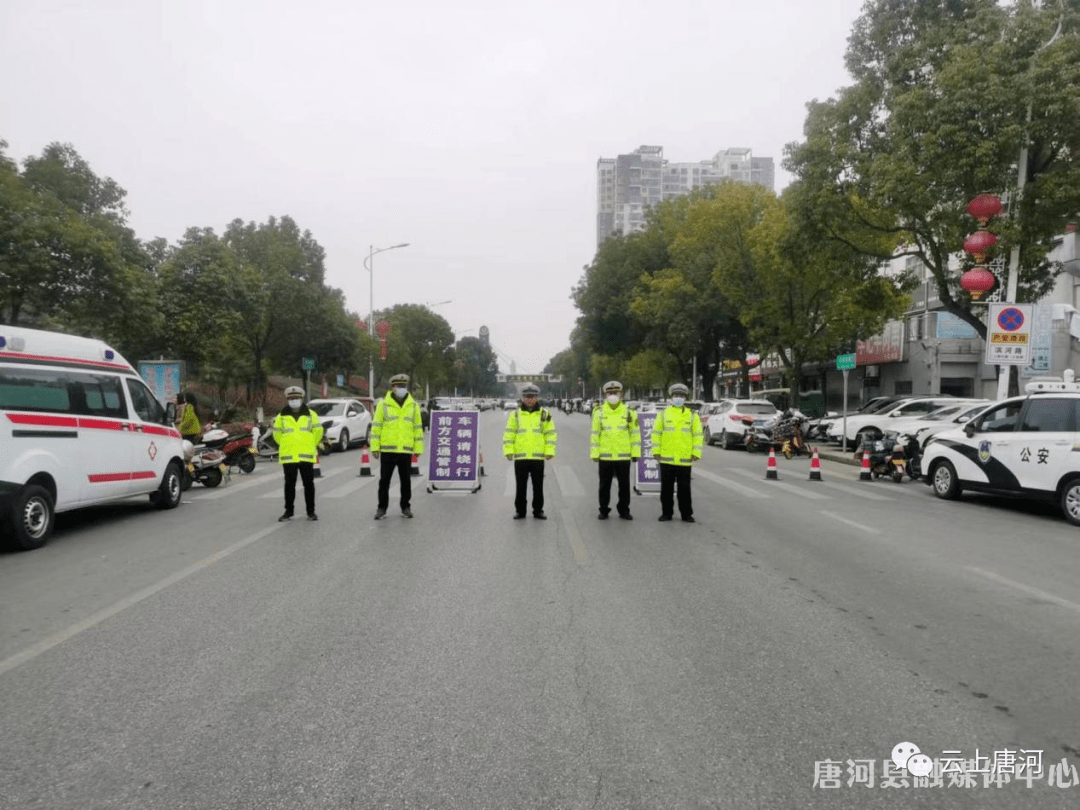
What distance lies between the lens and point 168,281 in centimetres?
2939

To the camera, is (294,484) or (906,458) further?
(906,458)

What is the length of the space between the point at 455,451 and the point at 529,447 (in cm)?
308

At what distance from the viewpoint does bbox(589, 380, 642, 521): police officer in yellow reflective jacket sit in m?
10.2

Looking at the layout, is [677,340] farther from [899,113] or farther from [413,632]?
[413,632]

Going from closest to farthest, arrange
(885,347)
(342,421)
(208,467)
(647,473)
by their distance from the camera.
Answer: (647,473) → (208,467) → (342,421) → (885,347)

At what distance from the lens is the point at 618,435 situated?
10242 mm

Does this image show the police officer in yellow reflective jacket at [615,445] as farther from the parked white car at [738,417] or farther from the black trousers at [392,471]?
the parked white car at [738,417]

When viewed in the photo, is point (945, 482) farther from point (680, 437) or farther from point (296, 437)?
point (296, 437)

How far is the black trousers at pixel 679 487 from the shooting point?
10102mm

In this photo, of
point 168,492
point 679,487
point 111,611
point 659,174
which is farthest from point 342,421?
point 659,174

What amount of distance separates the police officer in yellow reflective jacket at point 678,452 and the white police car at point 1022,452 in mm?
5049

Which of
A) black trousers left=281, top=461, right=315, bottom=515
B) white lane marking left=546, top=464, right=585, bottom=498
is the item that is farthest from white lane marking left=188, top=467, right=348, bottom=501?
white lane marking left=546, top=464, right=585, bottom=498

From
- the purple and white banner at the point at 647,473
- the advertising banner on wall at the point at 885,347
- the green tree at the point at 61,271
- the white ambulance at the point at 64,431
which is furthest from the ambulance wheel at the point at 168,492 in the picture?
the advertising banner on wall at the point at 885,347

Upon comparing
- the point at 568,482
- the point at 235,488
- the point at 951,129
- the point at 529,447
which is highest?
the point at 951,129
